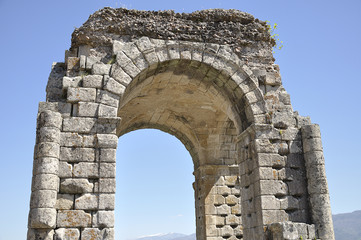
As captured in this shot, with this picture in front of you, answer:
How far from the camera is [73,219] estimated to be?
569 cm

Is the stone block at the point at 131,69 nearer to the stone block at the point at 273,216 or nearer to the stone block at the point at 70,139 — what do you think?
the stone block at the point at 70,139

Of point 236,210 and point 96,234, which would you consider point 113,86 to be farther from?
point 236,210

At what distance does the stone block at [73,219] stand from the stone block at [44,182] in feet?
1.38

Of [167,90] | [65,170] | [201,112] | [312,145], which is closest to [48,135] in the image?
[65,170]

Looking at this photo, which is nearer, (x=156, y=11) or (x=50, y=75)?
(x=50, y=75)

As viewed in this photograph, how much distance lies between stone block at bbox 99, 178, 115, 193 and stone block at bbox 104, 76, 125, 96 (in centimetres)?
157

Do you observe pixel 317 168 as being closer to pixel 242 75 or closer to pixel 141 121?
pixel 242 75

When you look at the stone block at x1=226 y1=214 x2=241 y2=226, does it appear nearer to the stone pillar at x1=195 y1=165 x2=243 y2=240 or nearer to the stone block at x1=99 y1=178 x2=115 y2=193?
the stone pillar at x1=195 y1=165 x2=243 y2=240

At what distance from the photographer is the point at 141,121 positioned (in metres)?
11.0

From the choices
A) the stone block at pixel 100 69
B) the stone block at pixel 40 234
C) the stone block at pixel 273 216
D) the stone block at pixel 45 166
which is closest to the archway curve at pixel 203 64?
the stone block at pixel 100 69

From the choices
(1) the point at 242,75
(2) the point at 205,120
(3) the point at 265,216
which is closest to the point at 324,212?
(3) the point at 265,216

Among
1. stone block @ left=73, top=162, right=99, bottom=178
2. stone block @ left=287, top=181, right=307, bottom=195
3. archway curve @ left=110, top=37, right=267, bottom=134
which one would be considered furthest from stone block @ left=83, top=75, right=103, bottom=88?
stone block @ left=287, top=181, right=307, bottom=195

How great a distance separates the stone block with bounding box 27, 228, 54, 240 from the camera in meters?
5.46

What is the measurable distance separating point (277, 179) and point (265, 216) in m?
0.73
